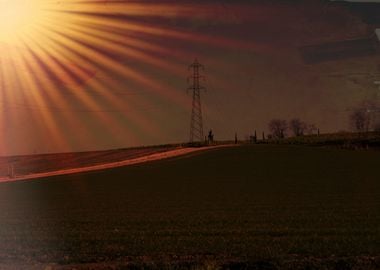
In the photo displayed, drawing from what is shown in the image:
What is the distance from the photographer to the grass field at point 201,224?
16.1 m

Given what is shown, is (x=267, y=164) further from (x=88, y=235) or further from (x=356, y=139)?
(x=88, y=235)

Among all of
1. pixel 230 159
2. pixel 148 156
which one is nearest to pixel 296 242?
pixel 230 159

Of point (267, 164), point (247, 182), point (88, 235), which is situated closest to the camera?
point (88, 235)

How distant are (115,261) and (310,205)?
1550 centimetres

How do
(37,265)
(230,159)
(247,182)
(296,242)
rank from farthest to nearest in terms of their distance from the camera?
(230,159)
(247,182)
(296,242)
(37,265)

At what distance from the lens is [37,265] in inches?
615

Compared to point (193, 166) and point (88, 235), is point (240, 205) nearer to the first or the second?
point (88, 235)

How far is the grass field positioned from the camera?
16125 mm

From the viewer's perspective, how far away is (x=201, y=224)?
76.3 feet

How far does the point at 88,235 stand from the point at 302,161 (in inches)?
2060

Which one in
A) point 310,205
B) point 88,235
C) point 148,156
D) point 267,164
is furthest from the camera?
point 148,156

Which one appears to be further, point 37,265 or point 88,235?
point 88,235

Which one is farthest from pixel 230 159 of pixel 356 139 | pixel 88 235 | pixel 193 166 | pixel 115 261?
pixel 115 261

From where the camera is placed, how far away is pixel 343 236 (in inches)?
759
